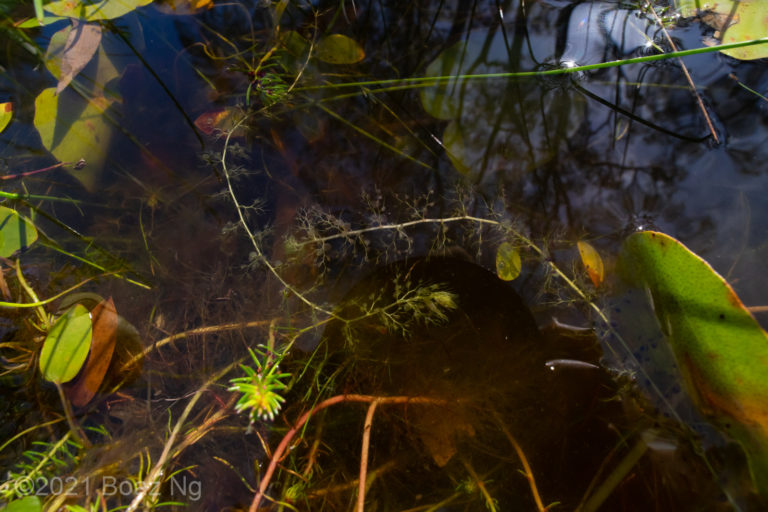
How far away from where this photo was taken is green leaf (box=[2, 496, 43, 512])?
→ 1.28 metres

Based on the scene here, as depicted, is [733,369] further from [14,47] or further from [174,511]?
[14,47]

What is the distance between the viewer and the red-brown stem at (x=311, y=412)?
1.40 meters

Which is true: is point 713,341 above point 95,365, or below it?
above

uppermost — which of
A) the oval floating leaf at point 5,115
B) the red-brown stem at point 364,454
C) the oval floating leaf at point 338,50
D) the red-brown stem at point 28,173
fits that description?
the oval floating leaf at point 338,50

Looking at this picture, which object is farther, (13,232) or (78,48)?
(78,48)

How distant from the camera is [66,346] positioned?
4.96 feet

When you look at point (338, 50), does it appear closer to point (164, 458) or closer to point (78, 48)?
point (78, 48)

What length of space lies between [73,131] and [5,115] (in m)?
0.35

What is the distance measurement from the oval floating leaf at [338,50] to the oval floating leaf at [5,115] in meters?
1.44

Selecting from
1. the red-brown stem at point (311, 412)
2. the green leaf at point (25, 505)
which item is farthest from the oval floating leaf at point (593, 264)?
the green leaf at point (25, 505)

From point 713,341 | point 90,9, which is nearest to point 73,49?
point 90,9

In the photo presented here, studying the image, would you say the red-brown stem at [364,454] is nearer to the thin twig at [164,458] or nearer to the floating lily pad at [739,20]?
the thin twig at [164,458]

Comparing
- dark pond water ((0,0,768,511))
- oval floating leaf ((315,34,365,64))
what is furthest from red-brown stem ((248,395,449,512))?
oval floating leaf ((315,34,365,64))

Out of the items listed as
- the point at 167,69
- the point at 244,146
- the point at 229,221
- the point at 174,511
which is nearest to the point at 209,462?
the point at 174,511
